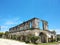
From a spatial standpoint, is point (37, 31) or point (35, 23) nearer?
point (37, 31)

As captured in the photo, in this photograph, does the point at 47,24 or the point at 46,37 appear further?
the point at 47,24

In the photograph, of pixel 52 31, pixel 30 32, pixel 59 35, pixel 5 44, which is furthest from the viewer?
pixel 59 35

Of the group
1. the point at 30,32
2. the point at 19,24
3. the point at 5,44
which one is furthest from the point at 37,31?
the point at 5,44

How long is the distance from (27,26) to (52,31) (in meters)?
10.0

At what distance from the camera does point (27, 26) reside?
6141 cm

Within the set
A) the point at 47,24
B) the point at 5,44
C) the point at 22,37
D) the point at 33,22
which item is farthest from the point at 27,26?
the point at 5,44

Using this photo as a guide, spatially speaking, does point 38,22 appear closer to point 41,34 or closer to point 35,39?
point 41,34

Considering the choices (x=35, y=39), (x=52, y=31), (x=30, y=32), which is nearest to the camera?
(x=35, y=39)

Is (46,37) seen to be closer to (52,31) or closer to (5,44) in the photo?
(52,31)

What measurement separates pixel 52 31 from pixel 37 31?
26.9ft

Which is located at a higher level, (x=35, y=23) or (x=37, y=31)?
(x=35, y=23)

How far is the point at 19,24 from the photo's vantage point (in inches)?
2781

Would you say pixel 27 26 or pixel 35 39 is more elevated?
pixel 27 26

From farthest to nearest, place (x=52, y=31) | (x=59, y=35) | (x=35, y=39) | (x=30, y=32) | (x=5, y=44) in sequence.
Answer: (x=59, y=35) < (x=52, y=31) < (x=30, y=32) < (x=35, y=39) < (x=5, y=44)
